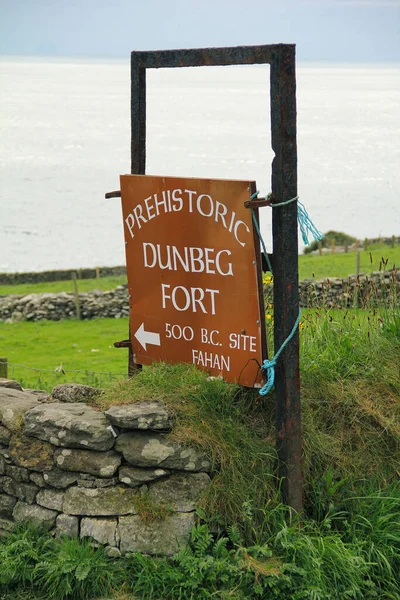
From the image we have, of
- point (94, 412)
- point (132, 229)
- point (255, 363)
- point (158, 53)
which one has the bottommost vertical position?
point (94, 412)

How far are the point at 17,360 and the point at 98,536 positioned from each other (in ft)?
59.1

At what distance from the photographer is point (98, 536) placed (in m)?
5.97

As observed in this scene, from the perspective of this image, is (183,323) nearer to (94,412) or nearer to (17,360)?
(94,412)

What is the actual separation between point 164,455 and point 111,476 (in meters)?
0.42

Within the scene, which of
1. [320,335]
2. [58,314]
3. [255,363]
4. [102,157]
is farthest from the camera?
[102,157]

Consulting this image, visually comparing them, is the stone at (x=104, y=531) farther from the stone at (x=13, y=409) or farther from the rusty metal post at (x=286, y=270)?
the rusty metal post at (x=286, y=270)

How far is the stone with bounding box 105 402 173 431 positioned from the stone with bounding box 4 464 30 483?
0.80 meters

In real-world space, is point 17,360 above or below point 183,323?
below

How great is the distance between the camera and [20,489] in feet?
→ 20.9

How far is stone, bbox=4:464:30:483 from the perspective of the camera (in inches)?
249

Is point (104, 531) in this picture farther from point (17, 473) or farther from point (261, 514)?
point (261, 514)

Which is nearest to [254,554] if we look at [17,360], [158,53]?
[158,53]

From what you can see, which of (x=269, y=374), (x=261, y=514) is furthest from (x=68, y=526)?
(x=269, y=374)

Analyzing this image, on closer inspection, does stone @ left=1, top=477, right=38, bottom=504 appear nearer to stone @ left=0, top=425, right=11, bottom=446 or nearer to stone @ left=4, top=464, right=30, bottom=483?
stone @ left=4, top=464, right=30, bottom=483
